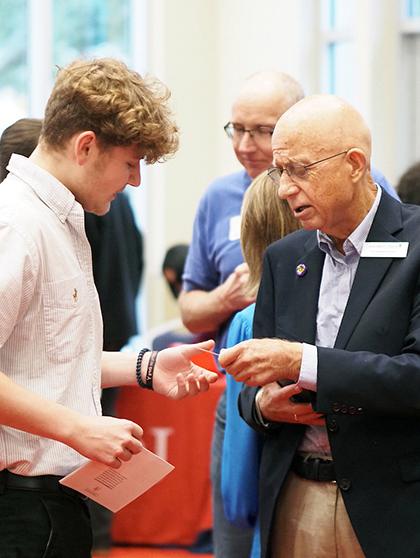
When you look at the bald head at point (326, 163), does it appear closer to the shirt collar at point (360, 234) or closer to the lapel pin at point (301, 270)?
the shirt collar at point (360, 234)

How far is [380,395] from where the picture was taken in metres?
2.35

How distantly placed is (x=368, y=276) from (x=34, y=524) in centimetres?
90

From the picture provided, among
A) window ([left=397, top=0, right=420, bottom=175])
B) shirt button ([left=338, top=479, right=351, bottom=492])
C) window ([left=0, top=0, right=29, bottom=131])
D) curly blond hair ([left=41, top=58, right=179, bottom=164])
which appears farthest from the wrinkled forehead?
window ([left=0, top=0, right=29, bottom=131])

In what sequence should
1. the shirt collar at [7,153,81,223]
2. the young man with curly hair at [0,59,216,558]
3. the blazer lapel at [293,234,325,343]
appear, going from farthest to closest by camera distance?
the blazer lapel at [293,234,325,343], the shirt collar at [7,153,81,223], the young man with curly hair at [0,59,216,558]

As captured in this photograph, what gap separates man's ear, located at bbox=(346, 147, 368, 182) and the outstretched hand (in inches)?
20.8

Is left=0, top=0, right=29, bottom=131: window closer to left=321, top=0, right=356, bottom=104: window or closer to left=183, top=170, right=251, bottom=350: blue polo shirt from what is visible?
left=321, top=0, right=356, bottom=104: window

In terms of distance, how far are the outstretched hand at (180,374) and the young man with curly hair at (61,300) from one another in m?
0.21

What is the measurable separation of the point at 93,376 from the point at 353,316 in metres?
0.58

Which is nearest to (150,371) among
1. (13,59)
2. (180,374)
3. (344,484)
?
(180,374)

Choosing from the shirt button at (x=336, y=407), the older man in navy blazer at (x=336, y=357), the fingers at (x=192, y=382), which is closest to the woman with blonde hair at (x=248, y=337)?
the older man in navy blazer at (x=336, y=357)

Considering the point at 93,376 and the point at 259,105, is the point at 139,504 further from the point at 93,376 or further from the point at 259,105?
the point at 93,376

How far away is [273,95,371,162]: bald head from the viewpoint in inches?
98.6

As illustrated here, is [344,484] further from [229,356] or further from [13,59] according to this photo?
[13,59]

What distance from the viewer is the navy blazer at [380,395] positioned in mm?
2354
